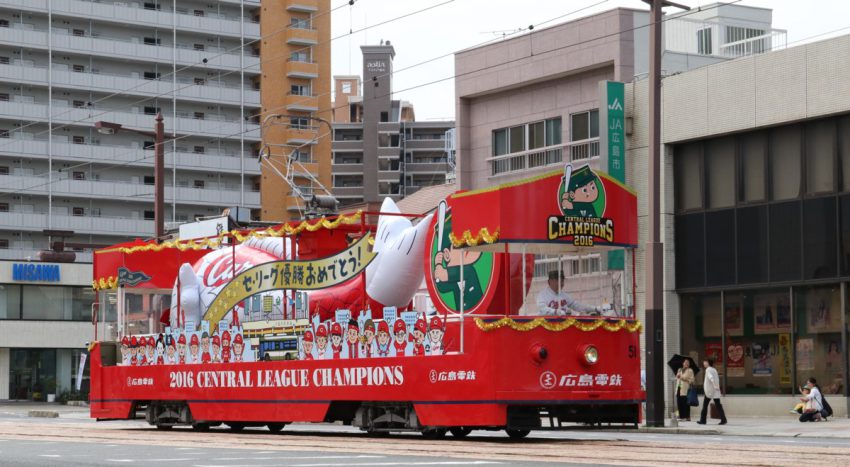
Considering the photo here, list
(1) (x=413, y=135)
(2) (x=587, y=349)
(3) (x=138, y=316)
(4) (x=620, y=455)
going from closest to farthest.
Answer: (4) (x=620, y=455), (2) (x=587, y=349), (3) (x=138, y=316), (1) (x=413, y=135)

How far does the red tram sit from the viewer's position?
20.3 metres

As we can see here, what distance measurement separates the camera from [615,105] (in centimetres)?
3769

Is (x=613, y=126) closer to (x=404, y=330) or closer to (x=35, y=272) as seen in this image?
(x=404, y=330)

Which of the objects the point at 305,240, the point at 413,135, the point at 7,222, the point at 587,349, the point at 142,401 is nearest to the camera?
the point at 587,349

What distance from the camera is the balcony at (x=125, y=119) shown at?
100 m

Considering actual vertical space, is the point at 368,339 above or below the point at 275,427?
above

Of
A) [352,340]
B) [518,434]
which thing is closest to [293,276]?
[352,340]

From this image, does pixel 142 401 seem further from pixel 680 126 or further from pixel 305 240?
pixel 680 126

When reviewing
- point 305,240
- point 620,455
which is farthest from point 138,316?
point 620,455

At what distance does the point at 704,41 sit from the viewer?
143ft

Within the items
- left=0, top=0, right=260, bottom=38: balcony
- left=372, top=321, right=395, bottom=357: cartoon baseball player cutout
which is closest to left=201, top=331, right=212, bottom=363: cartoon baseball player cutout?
left=372, top=321, right=395, bottom=357: cartoon baseball player cutout

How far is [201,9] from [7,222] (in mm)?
22370

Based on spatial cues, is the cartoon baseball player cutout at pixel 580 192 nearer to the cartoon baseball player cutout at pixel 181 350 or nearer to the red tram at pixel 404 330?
the red tram at pixel 404 330

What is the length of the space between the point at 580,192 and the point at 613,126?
17383 mm
